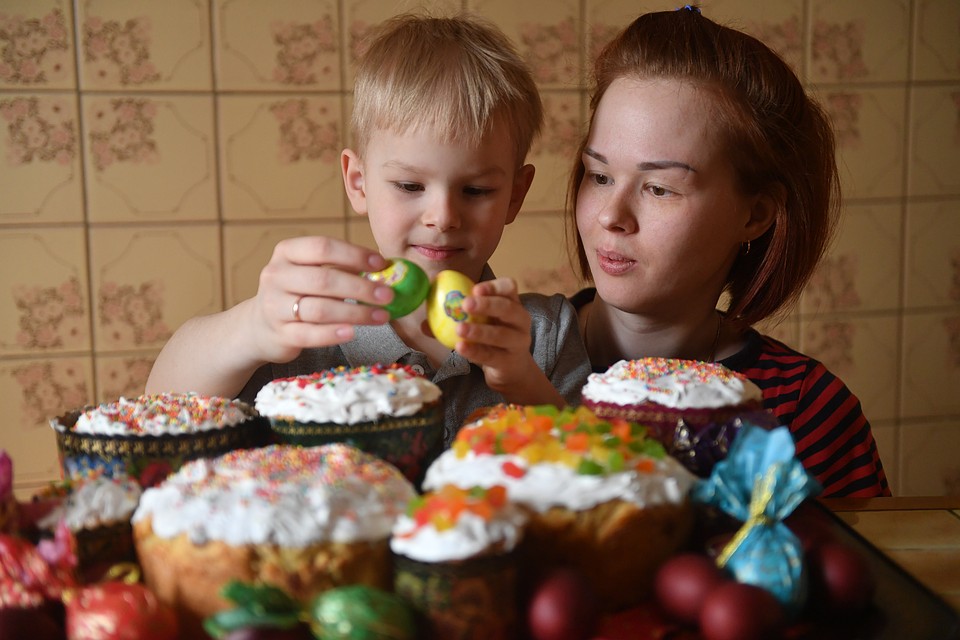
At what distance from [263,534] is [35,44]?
1.81 metres

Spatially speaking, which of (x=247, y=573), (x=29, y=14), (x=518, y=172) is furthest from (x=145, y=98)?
(x=247, y=573)

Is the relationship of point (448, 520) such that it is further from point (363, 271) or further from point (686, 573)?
point (363, 271)

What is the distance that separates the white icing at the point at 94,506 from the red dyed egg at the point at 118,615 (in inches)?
3.3

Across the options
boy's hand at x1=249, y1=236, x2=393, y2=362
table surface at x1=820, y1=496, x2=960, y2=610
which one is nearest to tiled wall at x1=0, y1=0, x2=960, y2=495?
boy's hand at x1=249, y1=236, x2=393, y2=362

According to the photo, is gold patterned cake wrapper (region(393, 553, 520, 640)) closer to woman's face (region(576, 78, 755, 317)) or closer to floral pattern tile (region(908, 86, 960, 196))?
woman's face (region(576, 78, 755, 317))

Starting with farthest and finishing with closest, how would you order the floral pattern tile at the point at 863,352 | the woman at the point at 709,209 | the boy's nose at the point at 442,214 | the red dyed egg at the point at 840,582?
the floral pattern tile at the point at 863,352
the woman at the point at 709,209
the boy's nose at the point at 442,214
the red dyed egg at the point at 840,582

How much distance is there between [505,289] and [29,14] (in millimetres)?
1618

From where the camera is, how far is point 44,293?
212 centimetres

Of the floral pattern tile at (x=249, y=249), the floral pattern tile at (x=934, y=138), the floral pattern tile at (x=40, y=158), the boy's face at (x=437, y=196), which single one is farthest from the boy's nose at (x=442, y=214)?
the floral pattern tile at (x=934, y=138)

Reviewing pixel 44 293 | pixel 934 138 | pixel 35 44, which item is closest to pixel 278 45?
pixel 35 44

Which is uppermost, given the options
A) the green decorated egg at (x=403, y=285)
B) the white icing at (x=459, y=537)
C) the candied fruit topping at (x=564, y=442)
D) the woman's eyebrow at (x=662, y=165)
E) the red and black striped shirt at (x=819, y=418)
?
the woman's eyebrow at (x=662, y=165)

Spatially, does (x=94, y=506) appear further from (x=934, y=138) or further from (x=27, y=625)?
(x=934, y=138)

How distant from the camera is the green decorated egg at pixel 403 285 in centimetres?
93

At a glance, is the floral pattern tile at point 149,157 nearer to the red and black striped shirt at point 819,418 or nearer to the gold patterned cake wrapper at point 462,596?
the red and black striped shirt at point 819,418
